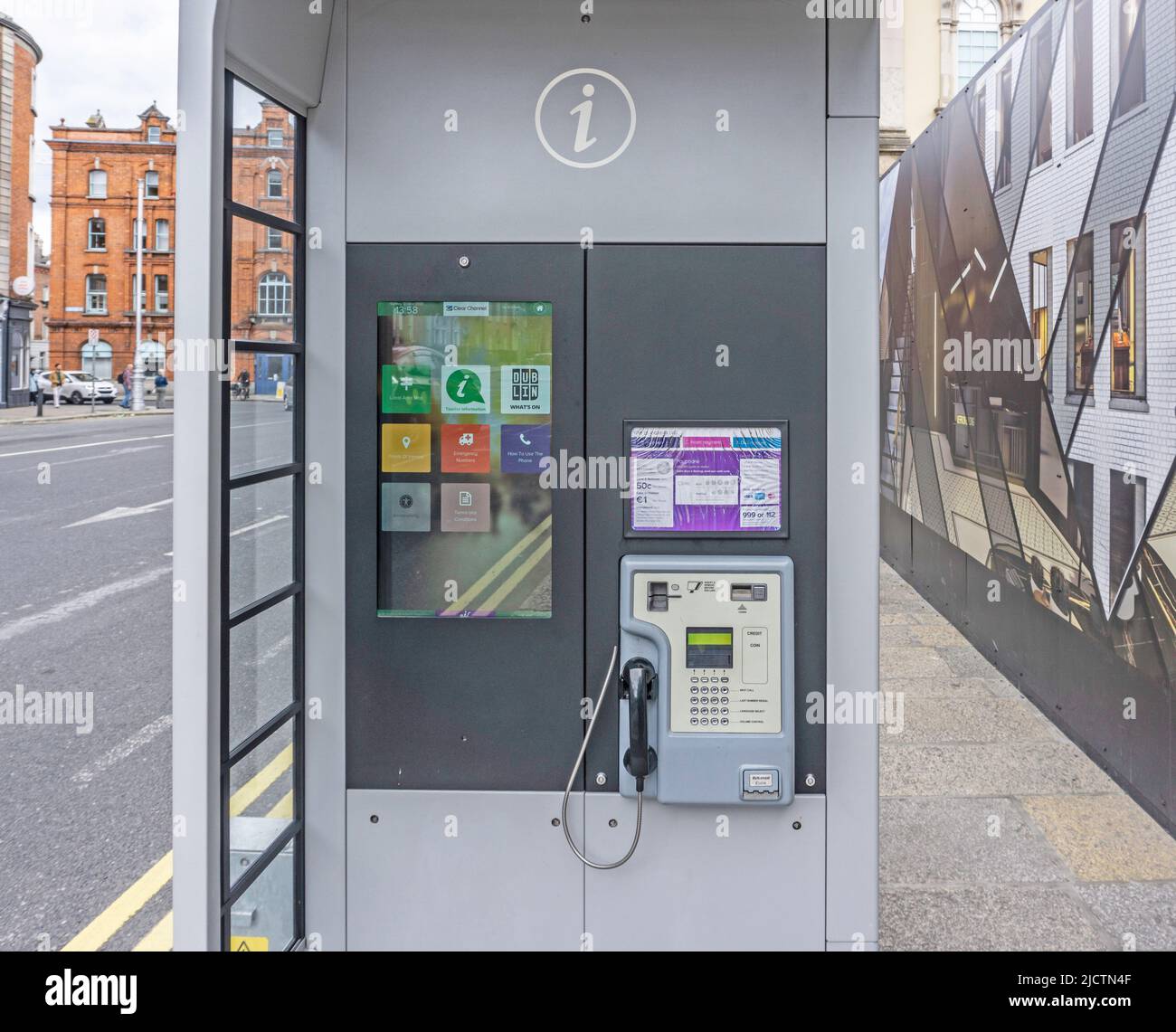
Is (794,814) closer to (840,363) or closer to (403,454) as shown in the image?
(840,363)

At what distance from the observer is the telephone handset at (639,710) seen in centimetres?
303

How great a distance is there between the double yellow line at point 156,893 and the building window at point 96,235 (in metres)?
58.7

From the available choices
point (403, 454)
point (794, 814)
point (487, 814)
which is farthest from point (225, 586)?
point (794, 814)

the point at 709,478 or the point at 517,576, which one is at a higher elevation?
the point at 709,478

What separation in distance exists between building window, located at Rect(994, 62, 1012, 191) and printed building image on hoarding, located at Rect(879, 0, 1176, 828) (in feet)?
0.07

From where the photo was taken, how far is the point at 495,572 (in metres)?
3.18

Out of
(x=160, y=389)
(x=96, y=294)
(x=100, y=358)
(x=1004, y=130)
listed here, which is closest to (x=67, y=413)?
(x=160, y=389)

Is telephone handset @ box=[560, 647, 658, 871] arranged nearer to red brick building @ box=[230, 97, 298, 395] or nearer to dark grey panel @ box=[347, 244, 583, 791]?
dark grey panel @ box=[347, 244, 583, 791]

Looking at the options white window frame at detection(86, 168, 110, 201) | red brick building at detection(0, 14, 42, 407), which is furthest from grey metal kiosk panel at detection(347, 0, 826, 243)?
white window frame at detection(86, 168, 110, 201)

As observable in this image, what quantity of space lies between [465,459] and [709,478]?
697 mm

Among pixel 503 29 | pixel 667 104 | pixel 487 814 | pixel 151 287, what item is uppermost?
pixel 151 287

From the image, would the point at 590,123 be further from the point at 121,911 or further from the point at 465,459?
the point at 121,911
